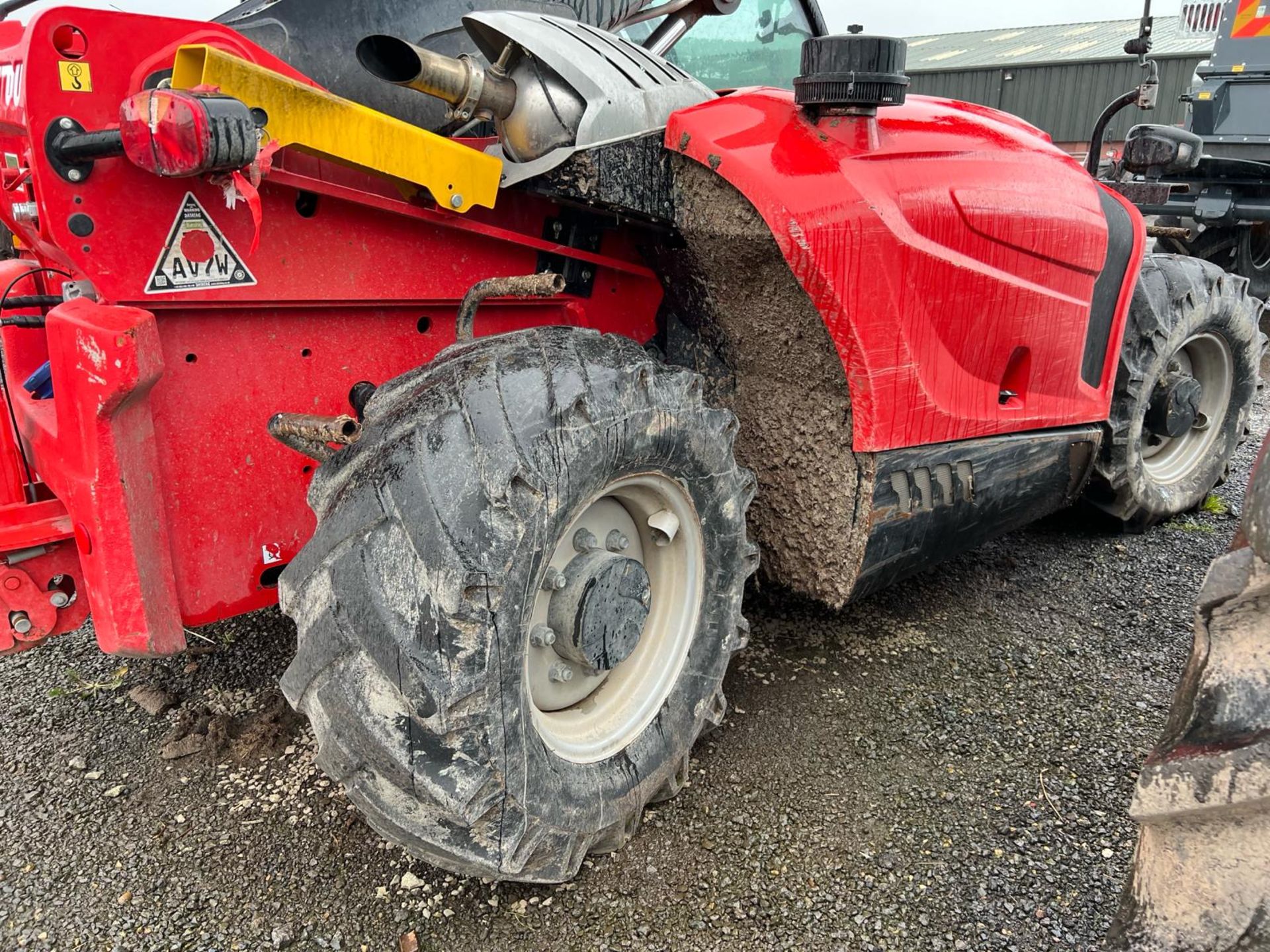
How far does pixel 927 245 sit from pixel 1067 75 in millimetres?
26473

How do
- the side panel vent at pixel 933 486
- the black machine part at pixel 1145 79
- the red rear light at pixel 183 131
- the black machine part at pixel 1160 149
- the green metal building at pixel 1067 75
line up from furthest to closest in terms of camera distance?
the green metal building at pixel 1067 75 < the black machine part at pixel 1160 149 < the black machine part at pixel 1145 79 < the side panel vent at pixel 933 486 < the red rear light at pixel 183 131

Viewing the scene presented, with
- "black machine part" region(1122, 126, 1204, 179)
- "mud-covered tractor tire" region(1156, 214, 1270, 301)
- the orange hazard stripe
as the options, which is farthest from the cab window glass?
the orange hazard stripe

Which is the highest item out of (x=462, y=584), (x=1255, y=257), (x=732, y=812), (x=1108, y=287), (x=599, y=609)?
(x=1108, y=287)

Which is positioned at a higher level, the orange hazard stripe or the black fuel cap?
the orange hazard stripe

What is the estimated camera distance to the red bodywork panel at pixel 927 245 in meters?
2.14

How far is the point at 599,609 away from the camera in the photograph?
1944 millimetres

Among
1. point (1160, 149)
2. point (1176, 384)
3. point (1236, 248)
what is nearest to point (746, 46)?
point (1160, 149)

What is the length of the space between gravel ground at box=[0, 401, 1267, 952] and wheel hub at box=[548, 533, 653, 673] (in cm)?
52

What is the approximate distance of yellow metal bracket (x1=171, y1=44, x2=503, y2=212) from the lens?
1.65m

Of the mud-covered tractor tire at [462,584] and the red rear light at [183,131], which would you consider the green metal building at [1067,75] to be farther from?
the red rear light at [183,131]

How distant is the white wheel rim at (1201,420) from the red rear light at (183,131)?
11.5ft

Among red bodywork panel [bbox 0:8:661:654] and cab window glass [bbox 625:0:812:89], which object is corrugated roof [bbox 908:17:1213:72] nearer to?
cab window glass [bbox 625:0:812:89]

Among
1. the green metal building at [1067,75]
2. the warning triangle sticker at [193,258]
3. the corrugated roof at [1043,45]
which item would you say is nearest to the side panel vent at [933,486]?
the warning triangle sticker at [193,258]

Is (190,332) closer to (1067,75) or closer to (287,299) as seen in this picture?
(287,299)
